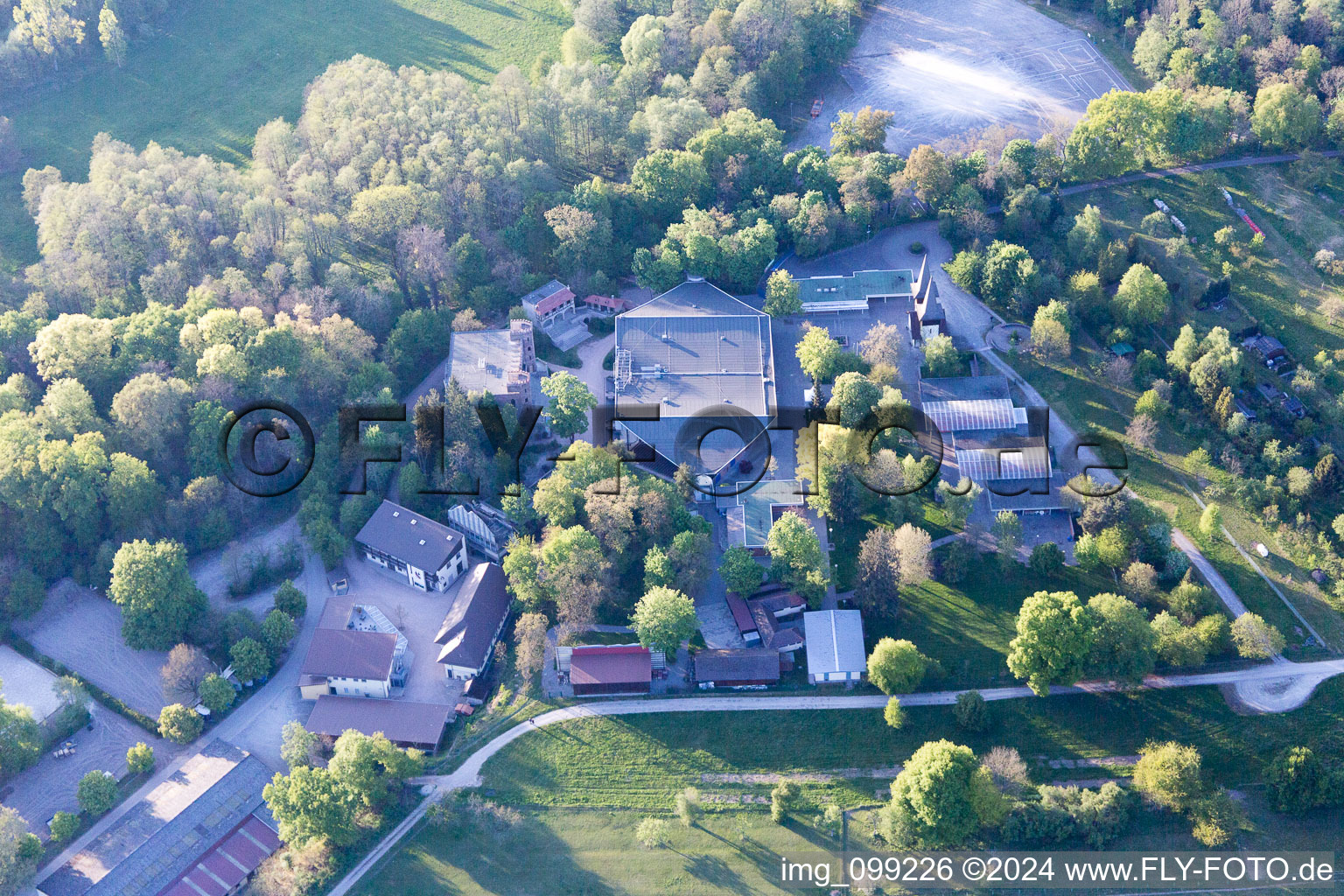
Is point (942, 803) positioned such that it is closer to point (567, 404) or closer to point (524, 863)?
point (524, 863)

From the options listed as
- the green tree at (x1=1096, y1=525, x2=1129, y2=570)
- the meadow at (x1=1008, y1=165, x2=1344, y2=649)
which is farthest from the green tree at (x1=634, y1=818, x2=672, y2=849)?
the meadow at (x1=1008, y1=165, x2=1344, y2=649)

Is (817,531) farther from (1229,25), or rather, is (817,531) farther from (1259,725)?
(1229,25)

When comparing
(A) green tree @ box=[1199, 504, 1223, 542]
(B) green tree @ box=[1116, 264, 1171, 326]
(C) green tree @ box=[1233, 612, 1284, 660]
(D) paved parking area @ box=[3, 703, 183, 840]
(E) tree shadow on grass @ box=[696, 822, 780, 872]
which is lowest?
(D) paved parking area @ box=[3, 703, 183, 840]

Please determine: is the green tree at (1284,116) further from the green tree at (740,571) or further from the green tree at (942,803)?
the green tree at (942,803)

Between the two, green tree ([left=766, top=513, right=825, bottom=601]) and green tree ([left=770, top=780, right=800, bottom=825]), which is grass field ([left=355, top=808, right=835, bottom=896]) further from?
green tree ([left=766, top=513, right=825, bottom=601])

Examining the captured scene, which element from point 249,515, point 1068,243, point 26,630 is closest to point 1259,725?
point 1068,243
